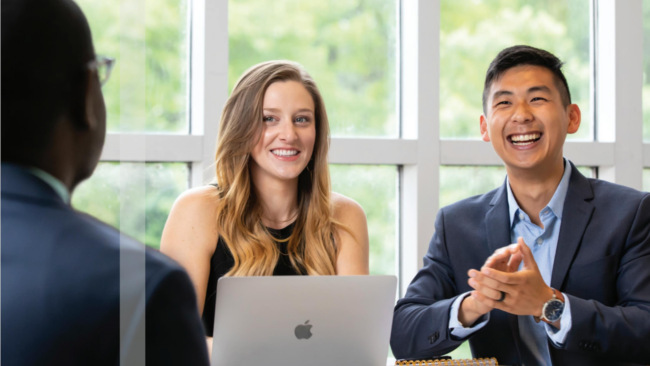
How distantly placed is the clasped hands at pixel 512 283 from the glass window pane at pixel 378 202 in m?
1.34

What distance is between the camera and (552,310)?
4.74ft

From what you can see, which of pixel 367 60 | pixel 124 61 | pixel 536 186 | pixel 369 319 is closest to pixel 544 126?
pixel 536 186

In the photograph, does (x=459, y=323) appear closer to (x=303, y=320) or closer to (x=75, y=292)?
(x=303, y=320)

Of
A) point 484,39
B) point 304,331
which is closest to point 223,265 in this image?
→ point 304,331

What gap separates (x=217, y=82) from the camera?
7.79ft

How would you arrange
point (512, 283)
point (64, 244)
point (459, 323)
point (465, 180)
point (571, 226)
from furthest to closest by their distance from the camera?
point (465, 180), point (571, 226), point (459, 323), point (512, 283), point (64, 244)

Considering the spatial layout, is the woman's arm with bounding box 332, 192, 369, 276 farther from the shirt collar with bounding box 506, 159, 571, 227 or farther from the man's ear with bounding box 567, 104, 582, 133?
the man's ear with bounding box 567, 104, 582, 133

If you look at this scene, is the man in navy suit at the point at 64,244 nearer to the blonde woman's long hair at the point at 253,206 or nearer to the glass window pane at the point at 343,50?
the blonde woman's long hair at the point at 253,206

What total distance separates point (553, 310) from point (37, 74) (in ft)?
4.72

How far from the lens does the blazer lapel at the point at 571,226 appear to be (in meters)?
1.63

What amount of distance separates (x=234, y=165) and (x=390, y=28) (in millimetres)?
1404

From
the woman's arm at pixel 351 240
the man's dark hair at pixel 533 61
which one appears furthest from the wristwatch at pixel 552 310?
the man's dark hair at pixel 533 61

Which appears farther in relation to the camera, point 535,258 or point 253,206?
point 253,206

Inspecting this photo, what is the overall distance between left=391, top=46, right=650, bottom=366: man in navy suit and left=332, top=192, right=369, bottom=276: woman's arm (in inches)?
7.8
